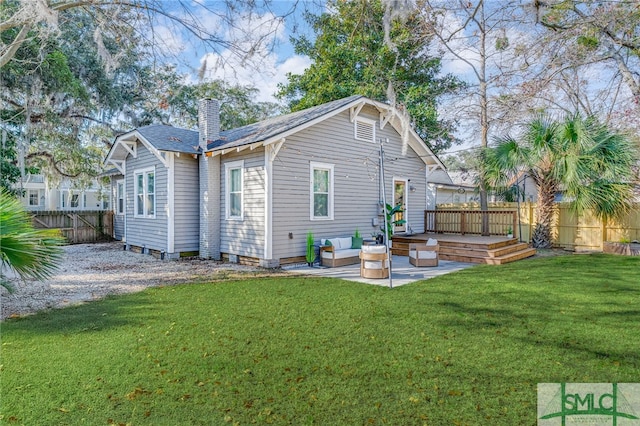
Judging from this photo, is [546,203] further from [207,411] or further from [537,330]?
[207,411]

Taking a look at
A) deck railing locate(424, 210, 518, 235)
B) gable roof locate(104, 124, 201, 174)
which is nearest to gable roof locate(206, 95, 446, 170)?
gable roof locate(104, 124, 201, 174)

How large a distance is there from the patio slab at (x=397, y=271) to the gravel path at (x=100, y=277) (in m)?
1.43

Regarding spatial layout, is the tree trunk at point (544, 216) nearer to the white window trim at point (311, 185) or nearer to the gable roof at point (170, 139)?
the white window trim at point (311, 185)

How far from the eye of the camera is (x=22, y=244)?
398cm

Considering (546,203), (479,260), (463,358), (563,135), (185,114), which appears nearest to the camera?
(463,358)

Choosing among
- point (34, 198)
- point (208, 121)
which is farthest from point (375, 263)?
point (34, 198)

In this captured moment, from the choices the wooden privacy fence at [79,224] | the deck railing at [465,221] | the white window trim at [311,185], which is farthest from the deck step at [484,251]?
the wooden privacy fence at [79,224]

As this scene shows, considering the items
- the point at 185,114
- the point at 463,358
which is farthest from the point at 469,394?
the point at 185,114

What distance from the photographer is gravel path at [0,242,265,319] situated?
571 centimetres

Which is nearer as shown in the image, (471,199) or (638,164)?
(638,164)

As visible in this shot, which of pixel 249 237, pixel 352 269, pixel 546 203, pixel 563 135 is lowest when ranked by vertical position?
pixel 352 269

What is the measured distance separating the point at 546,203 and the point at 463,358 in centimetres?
1059

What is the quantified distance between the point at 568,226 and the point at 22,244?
14.2 metres

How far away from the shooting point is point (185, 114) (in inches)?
848
